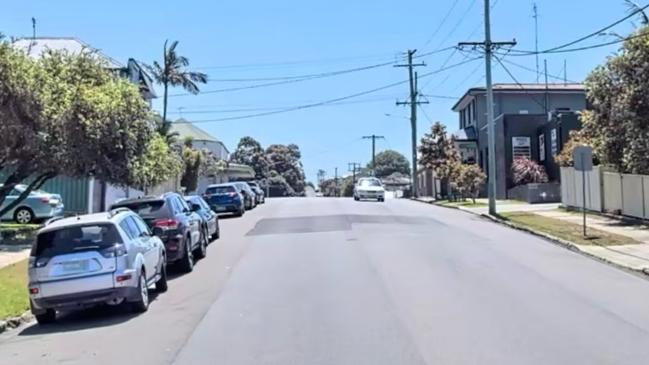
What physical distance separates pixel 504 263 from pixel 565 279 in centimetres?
244

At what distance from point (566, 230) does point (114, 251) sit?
16717 millimetres

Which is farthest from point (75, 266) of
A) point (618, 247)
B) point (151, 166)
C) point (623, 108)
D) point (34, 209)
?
point (623, 108)

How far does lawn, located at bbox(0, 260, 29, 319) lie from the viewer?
42.1 feet

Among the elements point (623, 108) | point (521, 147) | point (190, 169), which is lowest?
point (190, 169)

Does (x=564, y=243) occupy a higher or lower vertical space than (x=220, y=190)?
lower

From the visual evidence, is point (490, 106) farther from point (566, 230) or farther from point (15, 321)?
point (15, 321)

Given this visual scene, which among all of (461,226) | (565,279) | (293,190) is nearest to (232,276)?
(565,279)

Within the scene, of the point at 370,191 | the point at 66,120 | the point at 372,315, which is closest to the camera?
the point at 372,315

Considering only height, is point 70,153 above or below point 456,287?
above

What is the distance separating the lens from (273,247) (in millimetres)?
20906

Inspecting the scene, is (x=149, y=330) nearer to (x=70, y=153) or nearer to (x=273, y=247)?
(x=273, y=247)

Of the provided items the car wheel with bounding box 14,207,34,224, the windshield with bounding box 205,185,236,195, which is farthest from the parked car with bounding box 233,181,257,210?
the car wheel with bounding box 14,207,34,224

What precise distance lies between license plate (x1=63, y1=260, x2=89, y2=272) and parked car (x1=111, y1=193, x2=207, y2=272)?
380cm

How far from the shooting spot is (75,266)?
1205 centimetres
